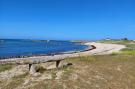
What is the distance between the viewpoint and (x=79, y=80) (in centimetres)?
2131

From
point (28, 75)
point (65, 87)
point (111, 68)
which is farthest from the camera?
point (111, 68)

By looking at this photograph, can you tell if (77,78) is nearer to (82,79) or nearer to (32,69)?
(82,79)

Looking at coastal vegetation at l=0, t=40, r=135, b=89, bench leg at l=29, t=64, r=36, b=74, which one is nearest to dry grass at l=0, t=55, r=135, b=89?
coastal vegetation at l=0, t=40, r=135, b=89

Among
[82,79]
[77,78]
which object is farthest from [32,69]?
[82,79]

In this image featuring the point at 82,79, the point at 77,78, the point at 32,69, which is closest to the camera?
the point at 82,79

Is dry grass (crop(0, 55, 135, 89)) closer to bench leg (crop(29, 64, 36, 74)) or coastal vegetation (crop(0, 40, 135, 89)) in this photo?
coastal vegetation (crop(0, 40, 135, 89))

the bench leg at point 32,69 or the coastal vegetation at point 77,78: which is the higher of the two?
the bench leg at point 32,69

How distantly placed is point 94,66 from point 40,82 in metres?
8.42

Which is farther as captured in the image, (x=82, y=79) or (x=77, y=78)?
(x=77, y=78)

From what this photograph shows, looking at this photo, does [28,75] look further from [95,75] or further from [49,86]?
[95,75]

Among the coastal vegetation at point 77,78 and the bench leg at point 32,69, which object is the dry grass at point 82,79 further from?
the bench leg at point 32,69

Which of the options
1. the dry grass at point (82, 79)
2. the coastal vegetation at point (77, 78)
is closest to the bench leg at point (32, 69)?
the coastal vegetation at point (77, 78)

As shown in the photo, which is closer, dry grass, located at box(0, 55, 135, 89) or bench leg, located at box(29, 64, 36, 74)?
dry grass, located at box(0, 55, 135, 89)

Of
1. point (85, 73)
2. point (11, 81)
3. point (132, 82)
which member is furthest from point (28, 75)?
point (132, 82)
